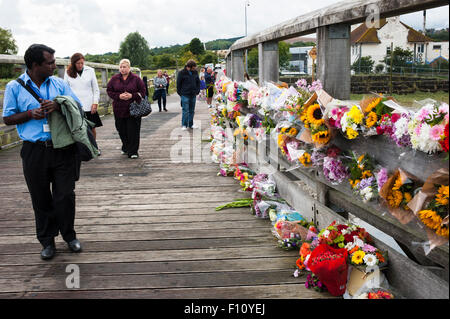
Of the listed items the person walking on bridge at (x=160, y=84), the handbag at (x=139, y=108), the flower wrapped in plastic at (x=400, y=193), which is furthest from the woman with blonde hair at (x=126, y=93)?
the person walking on bridge at (x=160, y=84)

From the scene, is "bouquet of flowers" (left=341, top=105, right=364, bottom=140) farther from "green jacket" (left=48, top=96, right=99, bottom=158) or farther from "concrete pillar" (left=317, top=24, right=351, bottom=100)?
"green jacket" (left=48, top=96, right=99, bottom=158)

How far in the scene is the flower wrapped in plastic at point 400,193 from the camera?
253cm

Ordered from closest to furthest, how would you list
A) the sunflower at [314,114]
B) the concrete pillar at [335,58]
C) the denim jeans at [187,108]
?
1. the sunflower at [314,114]
2. the concrete pillar at [335,58]
3. the denim jeans at [187,108]

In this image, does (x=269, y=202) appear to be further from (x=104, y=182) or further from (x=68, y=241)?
(x=104, y=182)

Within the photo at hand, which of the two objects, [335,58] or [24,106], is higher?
[335,58]

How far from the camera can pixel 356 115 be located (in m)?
2.99

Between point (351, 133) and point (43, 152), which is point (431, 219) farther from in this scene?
point (43, 152)

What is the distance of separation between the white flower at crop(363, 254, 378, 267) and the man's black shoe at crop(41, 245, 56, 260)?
2554mm

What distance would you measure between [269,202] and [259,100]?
47.8 inches

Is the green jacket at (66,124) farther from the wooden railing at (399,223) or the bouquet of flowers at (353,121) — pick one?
the bouquet of flowers at (353,121)

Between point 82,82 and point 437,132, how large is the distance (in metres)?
6.48

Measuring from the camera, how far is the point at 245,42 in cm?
725

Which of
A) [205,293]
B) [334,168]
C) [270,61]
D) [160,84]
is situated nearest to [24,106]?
[205,293]

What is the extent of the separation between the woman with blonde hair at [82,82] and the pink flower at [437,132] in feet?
20.9
